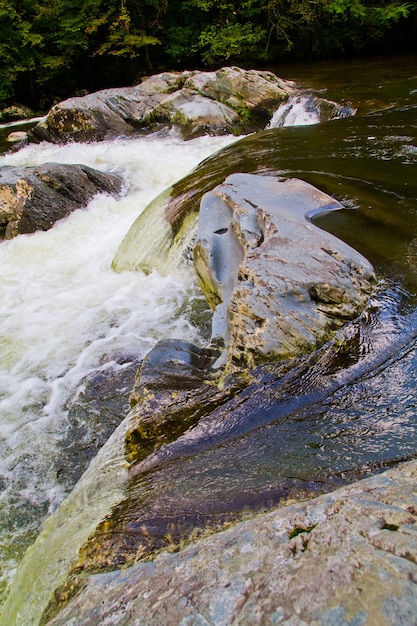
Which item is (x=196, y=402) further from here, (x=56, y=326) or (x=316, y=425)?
→ (x=56, y=326)

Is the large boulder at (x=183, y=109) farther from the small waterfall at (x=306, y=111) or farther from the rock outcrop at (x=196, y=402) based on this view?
the rock outcrop at (x=196, y=402)

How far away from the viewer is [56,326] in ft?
15.5

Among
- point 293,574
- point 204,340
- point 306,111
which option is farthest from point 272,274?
point 306,111

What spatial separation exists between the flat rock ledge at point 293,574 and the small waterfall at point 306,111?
29.7ft

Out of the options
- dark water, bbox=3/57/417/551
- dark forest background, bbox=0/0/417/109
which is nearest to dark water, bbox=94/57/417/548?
dark water, bbox=3/57/417/551

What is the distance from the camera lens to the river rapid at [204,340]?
1.99 m

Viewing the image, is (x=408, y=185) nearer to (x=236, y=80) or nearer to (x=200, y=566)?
(x=200, y=566)

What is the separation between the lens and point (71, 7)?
661 inches

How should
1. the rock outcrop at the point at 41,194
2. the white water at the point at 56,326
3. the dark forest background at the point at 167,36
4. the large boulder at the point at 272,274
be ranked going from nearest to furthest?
1. the large boulder at the point at 272,274
2. the white water at the point at 56,326
3. the rock outcrop at the point at 41,194
4. the dark forest background at the point at 167,36

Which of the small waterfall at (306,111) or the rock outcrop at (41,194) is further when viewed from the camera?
the small waterfall at (306,111)

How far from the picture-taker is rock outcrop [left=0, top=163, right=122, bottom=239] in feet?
23.1

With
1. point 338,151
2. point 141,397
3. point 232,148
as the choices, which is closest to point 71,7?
point 232,148

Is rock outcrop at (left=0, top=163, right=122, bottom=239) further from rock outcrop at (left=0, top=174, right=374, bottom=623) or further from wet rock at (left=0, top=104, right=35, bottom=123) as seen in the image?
wet rock at (left=0, top=104, right=35, bottom=123)

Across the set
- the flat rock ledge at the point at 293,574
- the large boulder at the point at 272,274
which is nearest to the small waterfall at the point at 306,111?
the large boulder at the point at 272,274
